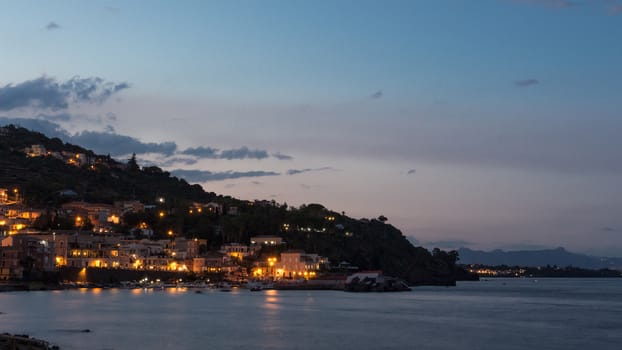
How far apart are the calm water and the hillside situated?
1994 inches

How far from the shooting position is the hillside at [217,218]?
125m

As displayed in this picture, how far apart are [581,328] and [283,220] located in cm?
8358

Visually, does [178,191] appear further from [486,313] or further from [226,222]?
[486,313]

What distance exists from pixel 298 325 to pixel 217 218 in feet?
267

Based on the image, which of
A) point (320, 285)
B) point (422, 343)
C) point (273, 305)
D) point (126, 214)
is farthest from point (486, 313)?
point (126, 214)

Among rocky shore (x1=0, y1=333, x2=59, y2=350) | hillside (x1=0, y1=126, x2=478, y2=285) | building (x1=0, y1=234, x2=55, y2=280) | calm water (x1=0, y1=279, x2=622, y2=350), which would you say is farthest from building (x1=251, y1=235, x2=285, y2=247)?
rocky shore (x1=0, y1=333, x2=59, y2=350)

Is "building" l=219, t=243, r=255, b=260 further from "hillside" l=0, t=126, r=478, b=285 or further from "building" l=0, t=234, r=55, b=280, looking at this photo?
"building" l=0, t=234, r=55, b=280

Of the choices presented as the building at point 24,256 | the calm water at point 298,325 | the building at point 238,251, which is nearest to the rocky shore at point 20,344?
the calm water at point 298,325

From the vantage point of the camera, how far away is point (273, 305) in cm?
7069

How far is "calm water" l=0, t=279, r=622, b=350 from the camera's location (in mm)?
41531

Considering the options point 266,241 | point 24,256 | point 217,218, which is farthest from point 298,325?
point 217,218

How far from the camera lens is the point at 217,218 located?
131 metres

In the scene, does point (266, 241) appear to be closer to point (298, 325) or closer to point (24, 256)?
point (24, 256)

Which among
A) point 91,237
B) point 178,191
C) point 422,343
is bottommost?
point 422,343
